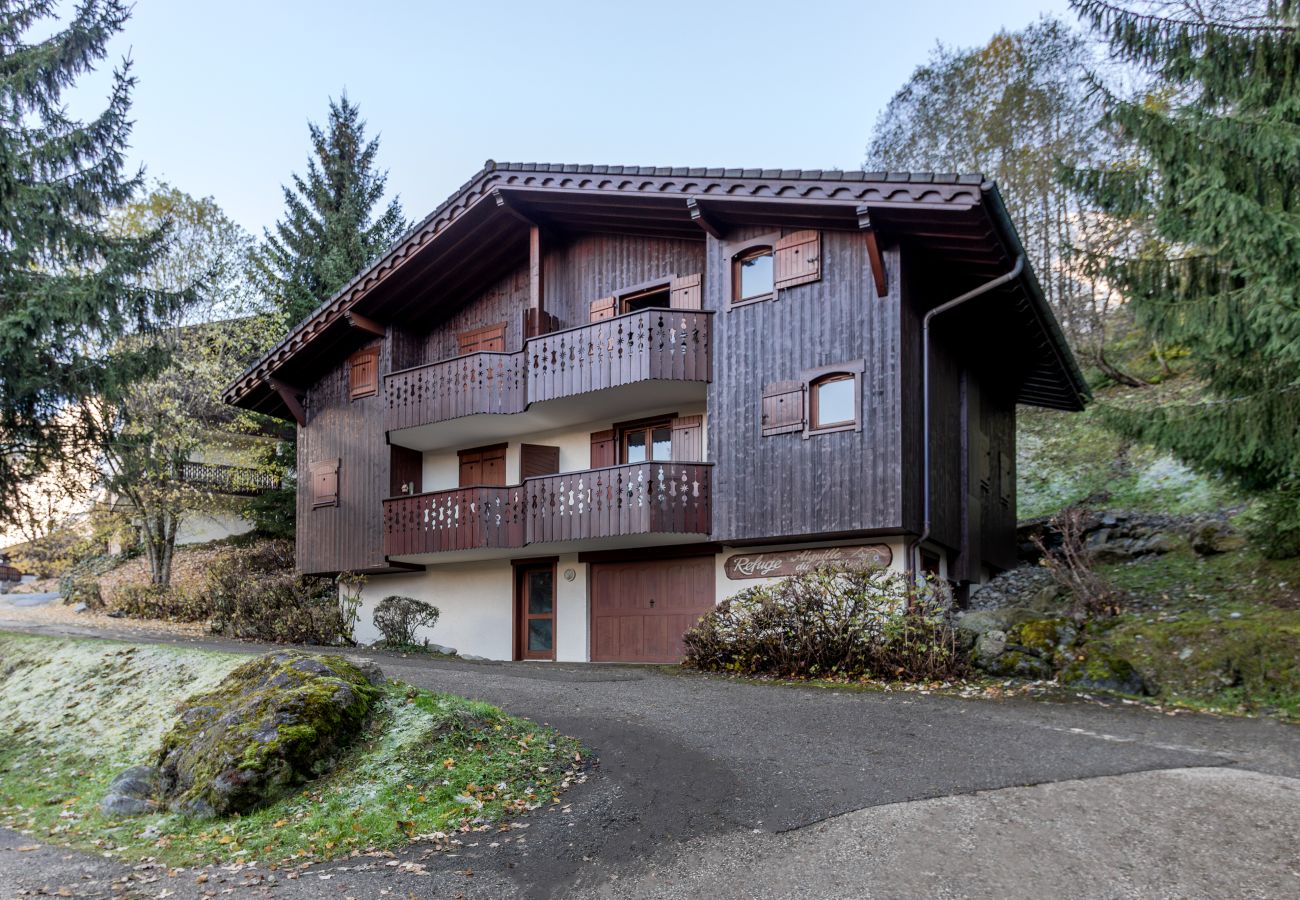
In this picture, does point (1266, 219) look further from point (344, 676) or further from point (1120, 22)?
point (344, 676)

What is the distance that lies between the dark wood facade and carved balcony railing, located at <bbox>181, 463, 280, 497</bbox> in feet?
18.4

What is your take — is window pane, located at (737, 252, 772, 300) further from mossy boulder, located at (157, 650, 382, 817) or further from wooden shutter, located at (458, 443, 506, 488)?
mossy boulder, located at (157, 650, 382, 817)

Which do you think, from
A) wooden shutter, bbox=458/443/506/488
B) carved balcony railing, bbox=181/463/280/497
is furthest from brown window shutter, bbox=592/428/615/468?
carved balcony railing, bbox=181/463/280/497

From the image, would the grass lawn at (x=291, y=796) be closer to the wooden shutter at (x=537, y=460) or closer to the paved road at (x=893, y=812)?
the paved road at (x=893, y=812)

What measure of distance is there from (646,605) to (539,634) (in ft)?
9.60

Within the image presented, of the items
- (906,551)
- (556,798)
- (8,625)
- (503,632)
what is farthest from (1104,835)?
(8,625)

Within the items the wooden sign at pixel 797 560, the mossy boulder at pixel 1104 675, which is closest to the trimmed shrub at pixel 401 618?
the wooden sign at pixel 797 560

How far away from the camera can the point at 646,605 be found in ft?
59.0

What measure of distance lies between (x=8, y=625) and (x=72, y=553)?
214 inches

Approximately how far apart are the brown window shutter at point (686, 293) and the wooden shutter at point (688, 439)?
81.8 inches

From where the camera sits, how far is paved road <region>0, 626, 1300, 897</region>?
5949mm

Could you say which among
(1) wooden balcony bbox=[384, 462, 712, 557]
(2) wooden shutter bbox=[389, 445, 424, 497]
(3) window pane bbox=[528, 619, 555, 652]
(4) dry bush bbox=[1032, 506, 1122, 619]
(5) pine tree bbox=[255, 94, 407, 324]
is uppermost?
(5) pine tree bbox=[255, 94, 407, 324]

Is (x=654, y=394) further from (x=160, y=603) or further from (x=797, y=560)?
(x=160, y=603)

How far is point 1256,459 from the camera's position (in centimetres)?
1235
